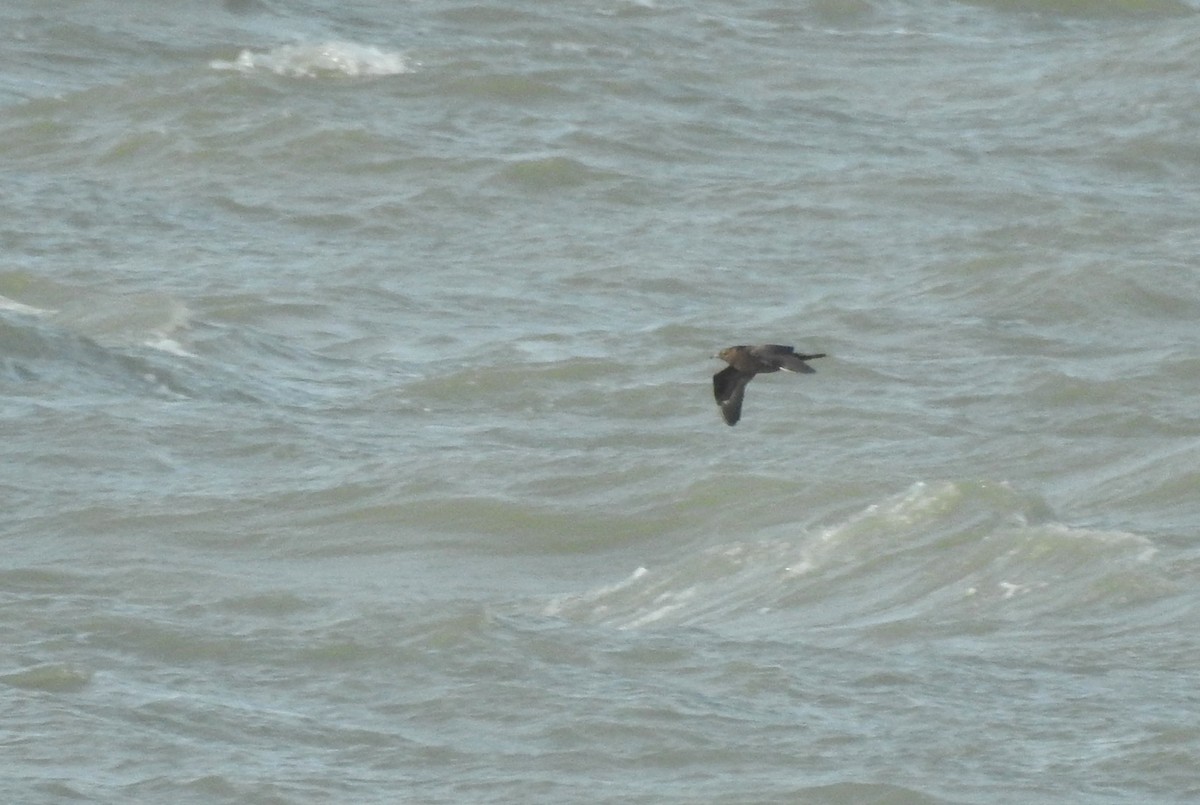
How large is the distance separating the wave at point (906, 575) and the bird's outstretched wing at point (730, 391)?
2.70 metres

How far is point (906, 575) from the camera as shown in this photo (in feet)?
47.3

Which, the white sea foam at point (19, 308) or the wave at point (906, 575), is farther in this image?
the white sea foam at point (19, 308)

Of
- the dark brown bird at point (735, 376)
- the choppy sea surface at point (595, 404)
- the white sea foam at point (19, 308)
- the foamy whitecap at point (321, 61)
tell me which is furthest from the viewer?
the foamy whitecap at point (321, 61)

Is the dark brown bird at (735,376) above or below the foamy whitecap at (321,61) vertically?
above

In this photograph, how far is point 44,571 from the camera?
14.2 m

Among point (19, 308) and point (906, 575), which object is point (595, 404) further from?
point (19, 308)

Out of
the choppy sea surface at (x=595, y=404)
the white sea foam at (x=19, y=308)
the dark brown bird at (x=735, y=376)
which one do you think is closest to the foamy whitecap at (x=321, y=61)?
the choppy sea surface at (x=595, y=404)

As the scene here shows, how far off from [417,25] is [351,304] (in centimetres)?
898

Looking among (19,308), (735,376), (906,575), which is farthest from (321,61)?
(735,376)

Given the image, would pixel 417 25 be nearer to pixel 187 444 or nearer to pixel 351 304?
pixel 351 304

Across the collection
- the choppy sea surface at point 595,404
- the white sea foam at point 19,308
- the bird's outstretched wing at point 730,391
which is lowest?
the white sea foam at point 19,308

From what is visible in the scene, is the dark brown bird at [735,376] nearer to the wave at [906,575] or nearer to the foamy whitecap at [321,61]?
the wave at [906,575]

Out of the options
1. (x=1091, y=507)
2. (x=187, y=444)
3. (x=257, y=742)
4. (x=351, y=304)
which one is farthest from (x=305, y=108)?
(x=257, y=742)

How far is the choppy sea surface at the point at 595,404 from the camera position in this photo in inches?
468
